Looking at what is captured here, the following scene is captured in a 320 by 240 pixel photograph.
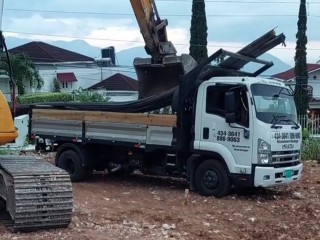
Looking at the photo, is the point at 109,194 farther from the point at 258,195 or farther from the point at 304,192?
the point at 304,192

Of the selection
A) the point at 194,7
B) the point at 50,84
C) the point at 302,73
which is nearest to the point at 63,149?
the point at 194,7

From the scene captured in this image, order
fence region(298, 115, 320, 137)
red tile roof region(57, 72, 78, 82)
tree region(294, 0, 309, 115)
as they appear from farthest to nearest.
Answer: red tile roof region(57, 72, 78, 82) → tree region(294, 0, 309, 115) → fence region(298, 115, 320, 137)

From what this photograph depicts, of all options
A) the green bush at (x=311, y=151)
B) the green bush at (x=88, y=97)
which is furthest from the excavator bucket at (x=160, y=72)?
the green bush at (x=88, y=97)

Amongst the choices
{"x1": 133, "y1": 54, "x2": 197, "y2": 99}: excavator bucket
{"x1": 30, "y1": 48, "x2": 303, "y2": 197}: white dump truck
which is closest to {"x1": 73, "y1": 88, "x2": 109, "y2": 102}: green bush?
{"x1": 133, "y1": 54, "x2": 197, "y2": 99}: excavator bucket

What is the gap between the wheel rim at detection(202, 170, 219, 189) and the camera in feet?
39.7

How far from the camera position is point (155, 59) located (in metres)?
14.0

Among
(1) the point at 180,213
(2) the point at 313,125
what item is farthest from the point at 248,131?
(2) the point at 313,125

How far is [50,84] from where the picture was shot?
46.2 meters

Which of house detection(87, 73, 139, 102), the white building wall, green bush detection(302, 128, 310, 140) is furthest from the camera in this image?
house detection(87, 73, 139, 102)

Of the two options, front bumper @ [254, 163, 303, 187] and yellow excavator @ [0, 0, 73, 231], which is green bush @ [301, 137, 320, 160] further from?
yellow excavator @ [0, 0, 73, 231]

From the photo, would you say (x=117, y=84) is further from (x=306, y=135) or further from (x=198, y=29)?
(x=306, y=135)

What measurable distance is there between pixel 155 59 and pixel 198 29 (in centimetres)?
2097

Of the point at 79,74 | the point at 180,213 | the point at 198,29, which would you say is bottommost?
the point at 180,213

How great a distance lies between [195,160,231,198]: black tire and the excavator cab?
2256mm
